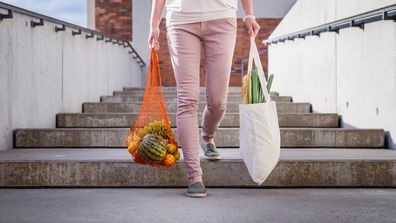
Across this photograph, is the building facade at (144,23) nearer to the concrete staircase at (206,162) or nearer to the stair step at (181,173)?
the concrete staircase at (206,162)

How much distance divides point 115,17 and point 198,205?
1129 cm

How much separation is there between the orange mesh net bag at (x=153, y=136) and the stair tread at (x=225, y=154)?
0.30 metres

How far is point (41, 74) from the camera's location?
5.73 meters

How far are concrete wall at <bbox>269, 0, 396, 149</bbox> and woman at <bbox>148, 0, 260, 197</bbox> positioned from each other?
212 centimetres

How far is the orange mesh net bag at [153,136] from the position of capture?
3.51 meters

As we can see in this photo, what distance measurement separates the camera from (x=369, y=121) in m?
5.55

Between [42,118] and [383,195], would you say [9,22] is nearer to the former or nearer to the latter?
[42,118]

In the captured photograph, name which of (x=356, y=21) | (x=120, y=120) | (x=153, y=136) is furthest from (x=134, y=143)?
(x=356, y=21)

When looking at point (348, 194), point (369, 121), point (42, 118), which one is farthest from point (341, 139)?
point (42, 118)

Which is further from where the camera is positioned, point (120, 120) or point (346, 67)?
point (346, 67)

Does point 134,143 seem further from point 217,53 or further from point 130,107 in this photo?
point 130,107

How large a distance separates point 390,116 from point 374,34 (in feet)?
2.58

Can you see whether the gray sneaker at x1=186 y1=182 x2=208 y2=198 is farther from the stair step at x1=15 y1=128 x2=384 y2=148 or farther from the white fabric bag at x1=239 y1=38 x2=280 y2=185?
the stair step at x1=15 y1=128 x2=384 y2=148

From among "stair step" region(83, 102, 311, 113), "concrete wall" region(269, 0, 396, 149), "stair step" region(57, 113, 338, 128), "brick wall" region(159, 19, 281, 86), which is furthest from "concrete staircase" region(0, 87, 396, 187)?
"brick wall" region(159, 19, 281, 86)
